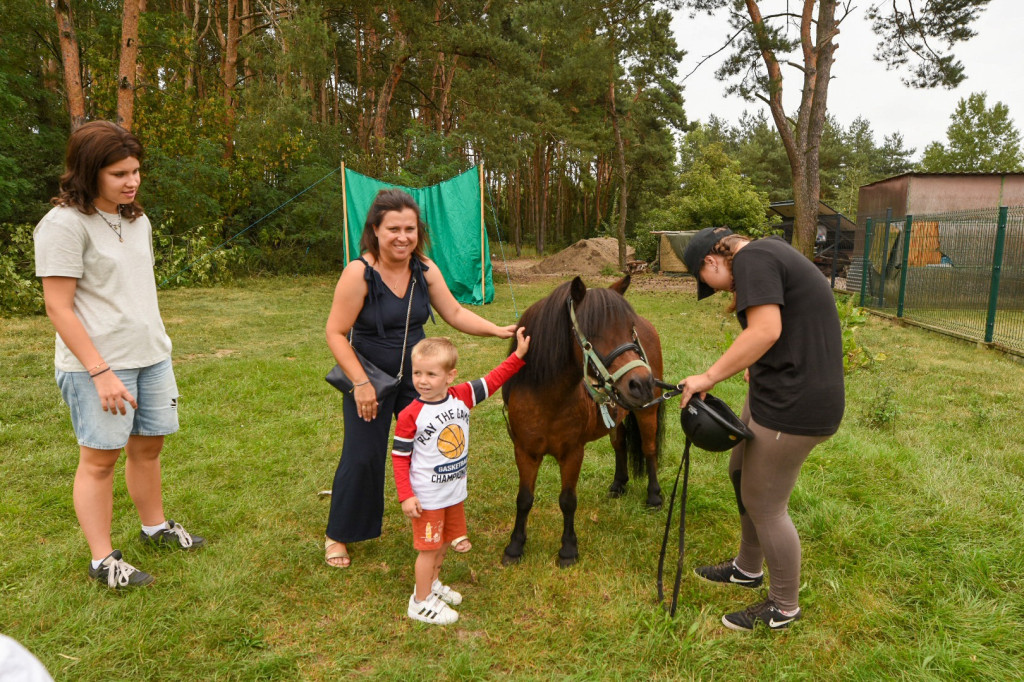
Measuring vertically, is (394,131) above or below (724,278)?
above

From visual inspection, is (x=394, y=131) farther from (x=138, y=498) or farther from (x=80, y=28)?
(x=138, y=498)

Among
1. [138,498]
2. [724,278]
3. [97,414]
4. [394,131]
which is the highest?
[394,131]

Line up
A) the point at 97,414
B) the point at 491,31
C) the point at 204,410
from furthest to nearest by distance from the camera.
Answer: the point at 491,31
the point at 204,410
the point at 97,414

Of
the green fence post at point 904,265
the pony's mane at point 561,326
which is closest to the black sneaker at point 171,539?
the pony's mane at point 561,326

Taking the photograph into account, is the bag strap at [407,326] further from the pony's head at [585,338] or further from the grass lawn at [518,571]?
the grass lawn at [518,571]

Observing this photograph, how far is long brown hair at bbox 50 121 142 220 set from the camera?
A: 2.36 meters

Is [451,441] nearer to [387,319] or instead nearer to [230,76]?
[387,319]

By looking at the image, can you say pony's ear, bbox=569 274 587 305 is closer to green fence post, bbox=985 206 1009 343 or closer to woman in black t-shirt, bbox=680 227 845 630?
woman in black t-shirt, bbox=680 227 845 630

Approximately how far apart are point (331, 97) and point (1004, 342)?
28.3m

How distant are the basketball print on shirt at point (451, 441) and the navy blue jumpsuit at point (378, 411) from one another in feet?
1.65

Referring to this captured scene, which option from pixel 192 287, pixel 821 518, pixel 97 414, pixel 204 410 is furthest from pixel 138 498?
pixel 192 287

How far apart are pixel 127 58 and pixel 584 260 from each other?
16.4 metres

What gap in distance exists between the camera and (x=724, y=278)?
90.0 inches

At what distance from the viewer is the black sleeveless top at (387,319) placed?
2738 mm
